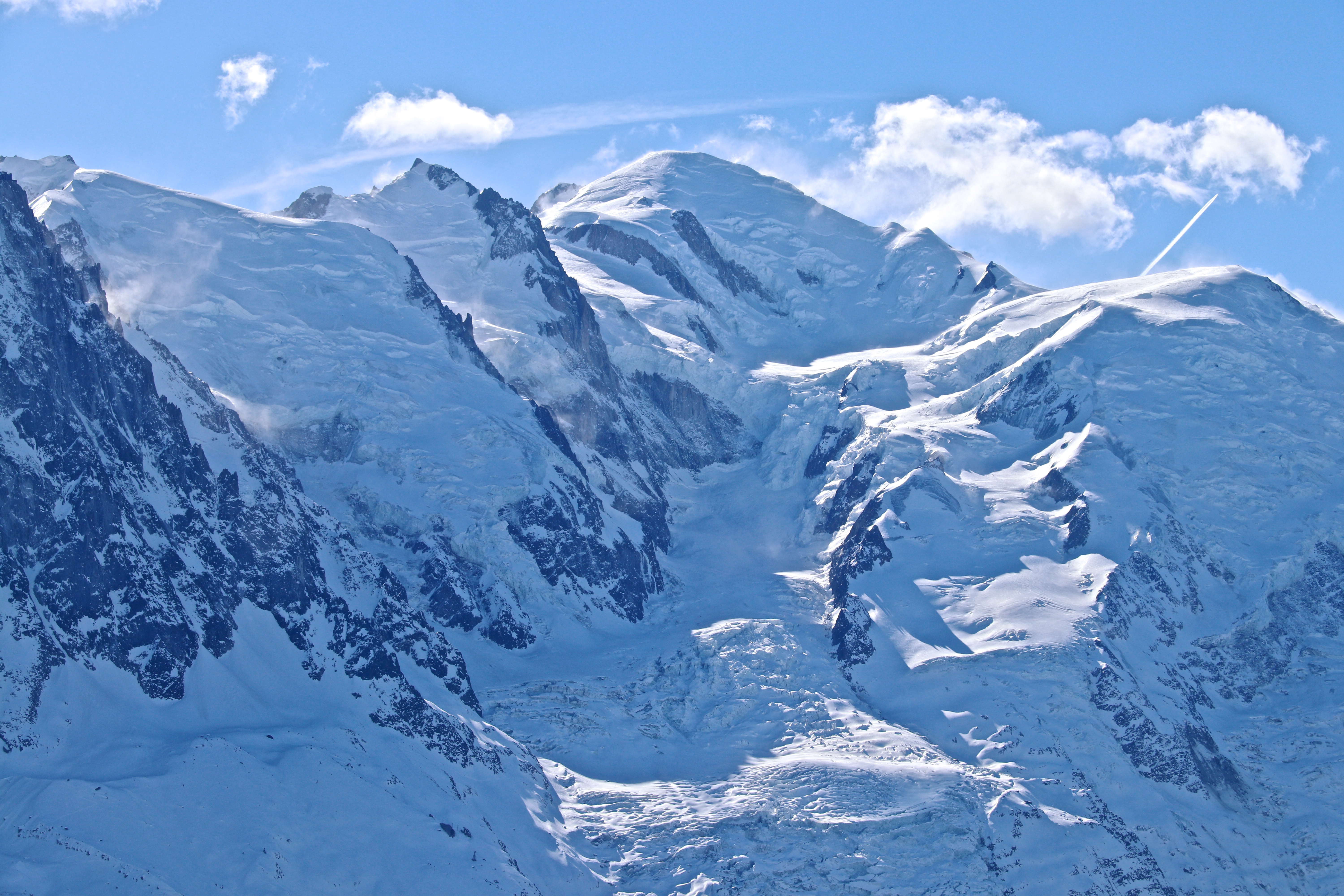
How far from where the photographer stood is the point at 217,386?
180 meters

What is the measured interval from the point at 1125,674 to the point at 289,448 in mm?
101322

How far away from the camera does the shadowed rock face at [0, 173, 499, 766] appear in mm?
119938

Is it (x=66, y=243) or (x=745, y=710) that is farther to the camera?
(x=66, y=243)

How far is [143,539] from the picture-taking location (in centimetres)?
12988

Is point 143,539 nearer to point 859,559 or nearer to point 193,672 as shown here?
point 193,672

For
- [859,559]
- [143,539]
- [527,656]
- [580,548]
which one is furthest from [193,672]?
[859,559]

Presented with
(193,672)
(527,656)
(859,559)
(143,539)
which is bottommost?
(859,559)

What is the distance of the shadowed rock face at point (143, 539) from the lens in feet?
393

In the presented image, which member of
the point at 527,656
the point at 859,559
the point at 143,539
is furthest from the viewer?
the point at 859,559

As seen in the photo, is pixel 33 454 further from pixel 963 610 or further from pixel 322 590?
pixel 963 610

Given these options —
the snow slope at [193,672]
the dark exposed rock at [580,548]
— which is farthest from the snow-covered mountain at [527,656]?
the dark exposed rock at [580,548]

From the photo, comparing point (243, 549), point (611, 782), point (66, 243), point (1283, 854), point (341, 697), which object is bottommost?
point (1283, 854)

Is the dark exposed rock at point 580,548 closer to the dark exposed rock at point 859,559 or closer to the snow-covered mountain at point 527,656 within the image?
the snow-covered mountain at point 527,656

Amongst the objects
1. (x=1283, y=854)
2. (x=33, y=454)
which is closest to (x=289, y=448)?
(x=33, y=454)
